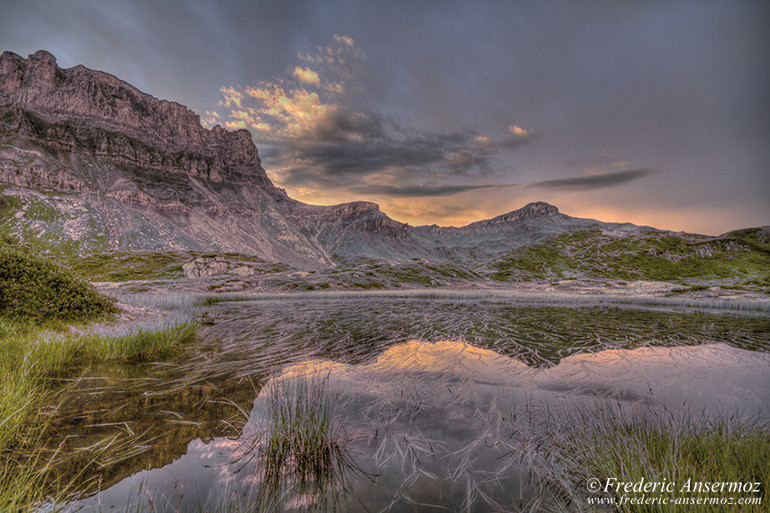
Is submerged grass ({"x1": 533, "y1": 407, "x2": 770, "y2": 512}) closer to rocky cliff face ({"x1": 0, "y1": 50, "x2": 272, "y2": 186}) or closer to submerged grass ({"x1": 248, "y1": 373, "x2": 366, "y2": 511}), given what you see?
submerged grass ({"x1": 248, "y1": 373, "x2": 366, "y2": 511})

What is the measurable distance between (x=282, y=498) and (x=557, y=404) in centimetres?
559

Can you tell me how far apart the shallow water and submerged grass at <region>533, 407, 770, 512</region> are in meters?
0.50

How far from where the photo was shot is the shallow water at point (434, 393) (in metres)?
3.74

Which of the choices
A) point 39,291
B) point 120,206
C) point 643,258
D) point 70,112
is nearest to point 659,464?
point 39,291

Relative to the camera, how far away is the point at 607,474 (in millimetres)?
3729

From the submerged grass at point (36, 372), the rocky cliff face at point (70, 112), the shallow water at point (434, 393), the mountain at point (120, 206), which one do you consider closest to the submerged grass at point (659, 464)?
the shallow water at point (434, 393)

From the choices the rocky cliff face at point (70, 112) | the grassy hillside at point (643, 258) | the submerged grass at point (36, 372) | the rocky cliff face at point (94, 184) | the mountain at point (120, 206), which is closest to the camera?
the submerged grass at point (36, 372)

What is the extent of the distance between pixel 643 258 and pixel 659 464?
611 ft

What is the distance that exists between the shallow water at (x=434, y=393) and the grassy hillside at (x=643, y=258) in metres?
118

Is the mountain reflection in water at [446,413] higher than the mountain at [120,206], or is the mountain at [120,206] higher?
the mountain at [120,206]

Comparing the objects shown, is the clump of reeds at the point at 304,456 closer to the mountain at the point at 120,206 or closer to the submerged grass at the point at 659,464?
the submerged grass at the point at 659,464

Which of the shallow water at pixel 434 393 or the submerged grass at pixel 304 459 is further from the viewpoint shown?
the shallow water at pixel 434 393

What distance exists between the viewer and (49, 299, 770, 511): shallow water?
374cm

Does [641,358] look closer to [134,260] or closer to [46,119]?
[134,260]
